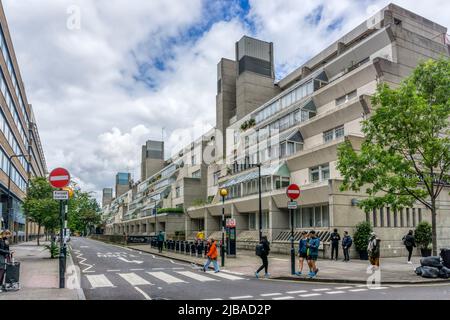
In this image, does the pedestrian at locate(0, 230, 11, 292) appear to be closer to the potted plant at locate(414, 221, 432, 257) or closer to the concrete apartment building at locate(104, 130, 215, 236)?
the potted plant at locate(414, 221, 432, 257)

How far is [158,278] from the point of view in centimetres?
1560

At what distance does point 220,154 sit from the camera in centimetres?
5569

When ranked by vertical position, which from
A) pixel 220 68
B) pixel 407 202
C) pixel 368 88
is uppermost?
pixel 220 68

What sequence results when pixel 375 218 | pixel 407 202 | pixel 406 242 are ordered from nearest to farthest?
pixel 407 202 < pixel 406 242 < pixel 375 218

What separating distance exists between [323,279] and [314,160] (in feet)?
59.8

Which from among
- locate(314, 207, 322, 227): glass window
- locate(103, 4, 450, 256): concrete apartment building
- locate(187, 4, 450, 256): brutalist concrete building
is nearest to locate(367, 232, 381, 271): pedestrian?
locate(103, 4, 450, 256): concrete apartment building

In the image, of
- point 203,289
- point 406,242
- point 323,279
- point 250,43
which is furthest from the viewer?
point 250,43

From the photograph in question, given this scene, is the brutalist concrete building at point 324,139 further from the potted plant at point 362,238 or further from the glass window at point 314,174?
the potted plant at point 362,238

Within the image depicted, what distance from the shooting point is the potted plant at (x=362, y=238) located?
24.5 metres

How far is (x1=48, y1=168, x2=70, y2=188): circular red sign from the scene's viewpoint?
40.3 ft

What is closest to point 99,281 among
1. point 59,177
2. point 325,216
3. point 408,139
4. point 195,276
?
point 195,276

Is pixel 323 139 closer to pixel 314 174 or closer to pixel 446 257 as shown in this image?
pixel 314 174

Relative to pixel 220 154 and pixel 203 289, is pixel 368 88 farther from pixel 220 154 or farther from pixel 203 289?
pixel 220 154
